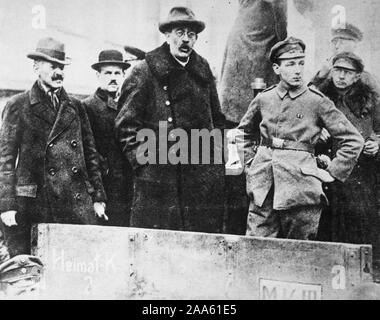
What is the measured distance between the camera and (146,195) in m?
5.75

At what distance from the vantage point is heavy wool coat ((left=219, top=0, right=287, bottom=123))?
5.51 metres

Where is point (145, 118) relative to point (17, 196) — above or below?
above

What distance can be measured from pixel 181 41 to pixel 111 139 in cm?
122

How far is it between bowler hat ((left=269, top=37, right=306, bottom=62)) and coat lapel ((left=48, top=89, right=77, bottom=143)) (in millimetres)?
2161

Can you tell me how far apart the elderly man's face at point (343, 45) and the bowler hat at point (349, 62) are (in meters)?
0.04

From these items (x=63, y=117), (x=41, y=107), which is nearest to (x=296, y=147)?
(x=63, y=117)

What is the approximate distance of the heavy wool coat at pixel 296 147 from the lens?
5.28 metres

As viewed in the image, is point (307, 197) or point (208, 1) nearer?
point (307, 197)

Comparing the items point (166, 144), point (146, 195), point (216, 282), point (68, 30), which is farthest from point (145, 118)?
point (216, 282)

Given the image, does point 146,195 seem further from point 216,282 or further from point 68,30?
point 68,30

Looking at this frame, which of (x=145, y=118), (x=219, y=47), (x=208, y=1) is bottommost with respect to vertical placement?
(x=145, y=118)

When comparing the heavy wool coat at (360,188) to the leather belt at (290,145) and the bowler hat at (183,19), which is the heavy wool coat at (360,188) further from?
the bowler hat at (183,19)

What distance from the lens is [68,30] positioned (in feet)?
19.6

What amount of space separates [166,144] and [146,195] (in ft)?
1.80
